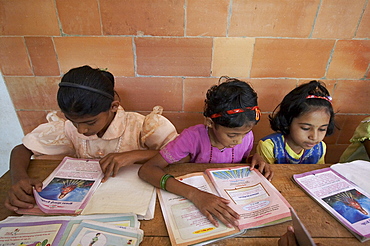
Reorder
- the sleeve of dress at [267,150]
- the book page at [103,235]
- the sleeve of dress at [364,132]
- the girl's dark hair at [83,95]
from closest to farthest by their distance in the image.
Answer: the book page at [103,235], the girl's dark hair at [83,95], the sleeve of dress at [267,150], the sleeve of dress at [364,132]

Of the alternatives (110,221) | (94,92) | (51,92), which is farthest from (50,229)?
(51,92)

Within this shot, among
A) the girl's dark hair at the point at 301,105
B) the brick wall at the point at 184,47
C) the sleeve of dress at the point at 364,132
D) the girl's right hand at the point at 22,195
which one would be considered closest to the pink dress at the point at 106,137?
the girl's right hand at the point at 22,195

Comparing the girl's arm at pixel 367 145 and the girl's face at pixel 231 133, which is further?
the girl's arm at pixel 367 145

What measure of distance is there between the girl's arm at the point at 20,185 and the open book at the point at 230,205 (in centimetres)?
54

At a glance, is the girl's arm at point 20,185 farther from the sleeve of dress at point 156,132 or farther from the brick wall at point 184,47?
the brick wall at point 184,47

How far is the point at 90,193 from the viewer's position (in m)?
0.91

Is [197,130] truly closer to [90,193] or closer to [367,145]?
[90,193]

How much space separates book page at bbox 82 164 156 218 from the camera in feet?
2.70

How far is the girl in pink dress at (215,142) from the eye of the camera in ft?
2.74

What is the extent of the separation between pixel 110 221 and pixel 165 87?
1.19m

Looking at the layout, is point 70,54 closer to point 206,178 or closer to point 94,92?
point 94,92

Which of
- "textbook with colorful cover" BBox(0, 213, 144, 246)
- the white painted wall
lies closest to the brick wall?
the white painted wall

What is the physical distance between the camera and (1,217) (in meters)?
0.81

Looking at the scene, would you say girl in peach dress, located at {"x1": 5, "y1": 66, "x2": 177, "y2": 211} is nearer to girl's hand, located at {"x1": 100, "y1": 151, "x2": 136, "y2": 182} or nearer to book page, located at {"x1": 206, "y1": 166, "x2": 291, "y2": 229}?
girl's hand, located at {"x1": 100, "y1": 151, "x2": 136, "y2": 182}
